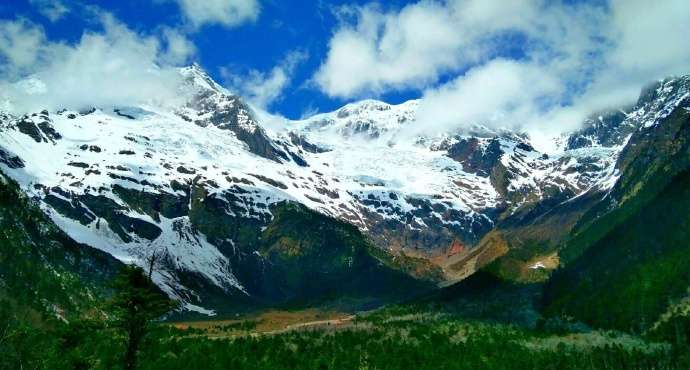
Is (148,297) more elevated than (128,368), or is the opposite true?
(148,297)

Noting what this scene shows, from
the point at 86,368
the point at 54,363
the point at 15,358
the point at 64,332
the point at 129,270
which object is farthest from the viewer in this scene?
the point at 54,363

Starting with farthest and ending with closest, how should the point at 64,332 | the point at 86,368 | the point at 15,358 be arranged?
the point at 64,332 → the point at 15,358 → the point at 86,368

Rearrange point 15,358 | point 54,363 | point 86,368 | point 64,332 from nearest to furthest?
point 86,368 → point 15,358 → point 64,332 → point 54,363

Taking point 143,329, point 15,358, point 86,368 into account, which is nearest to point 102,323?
point 143,329

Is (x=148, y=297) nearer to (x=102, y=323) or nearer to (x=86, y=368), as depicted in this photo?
(x=102, y=323)

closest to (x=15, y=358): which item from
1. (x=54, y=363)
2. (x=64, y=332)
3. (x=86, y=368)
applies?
(x=64, y=332)

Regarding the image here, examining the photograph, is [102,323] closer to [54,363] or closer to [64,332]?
[64,332]

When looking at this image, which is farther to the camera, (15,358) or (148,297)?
(15,358)

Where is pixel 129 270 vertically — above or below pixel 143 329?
above

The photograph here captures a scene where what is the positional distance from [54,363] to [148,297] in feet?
370

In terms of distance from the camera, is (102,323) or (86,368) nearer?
(102,323)

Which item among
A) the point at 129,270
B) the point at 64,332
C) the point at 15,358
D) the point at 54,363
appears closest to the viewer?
the point at 129,270

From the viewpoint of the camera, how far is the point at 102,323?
233 ft

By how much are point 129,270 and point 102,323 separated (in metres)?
6.08
